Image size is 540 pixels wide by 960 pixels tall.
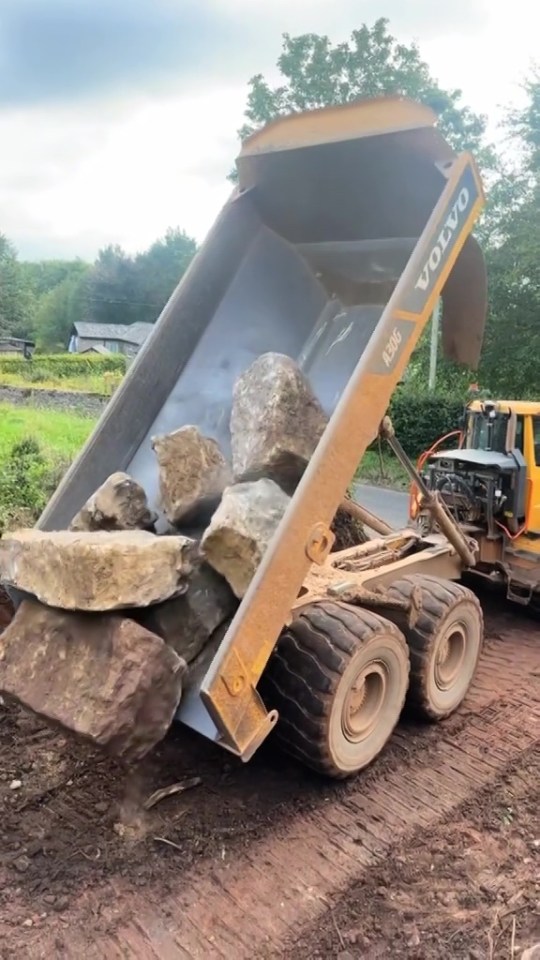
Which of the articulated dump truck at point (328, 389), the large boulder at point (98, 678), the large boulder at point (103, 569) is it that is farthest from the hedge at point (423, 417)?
the large boulder at point (98, 678)

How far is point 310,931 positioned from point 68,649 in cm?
156

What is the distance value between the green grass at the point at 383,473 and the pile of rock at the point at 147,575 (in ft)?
39.9

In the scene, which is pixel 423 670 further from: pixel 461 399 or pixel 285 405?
pixel 461 399

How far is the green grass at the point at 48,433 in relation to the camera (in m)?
9.00

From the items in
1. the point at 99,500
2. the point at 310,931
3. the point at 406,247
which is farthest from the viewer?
the point at 406,247

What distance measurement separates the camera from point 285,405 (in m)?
4.21

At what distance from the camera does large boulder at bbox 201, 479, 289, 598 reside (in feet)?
11.8

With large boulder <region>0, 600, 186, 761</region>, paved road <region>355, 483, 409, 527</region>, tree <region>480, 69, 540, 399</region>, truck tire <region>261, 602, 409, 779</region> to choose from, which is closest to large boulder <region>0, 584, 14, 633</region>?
large boulder <region>0, 600, 186, 761</region>

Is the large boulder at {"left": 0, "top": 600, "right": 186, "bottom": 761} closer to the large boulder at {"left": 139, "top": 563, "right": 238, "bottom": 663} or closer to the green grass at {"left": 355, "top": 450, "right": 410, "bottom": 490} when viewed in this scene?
the large boulder at {"left": 139, "top": 563, "right": 238, "bottom": 663}

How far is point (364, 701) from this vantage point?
4207 mm

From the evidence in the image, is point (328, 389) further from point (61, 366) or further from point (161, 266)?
point (161, 266)

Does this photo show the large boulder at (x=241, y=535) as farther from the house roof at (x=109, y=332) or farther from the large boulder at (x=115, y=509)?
the house roof at (x=109, y=332)

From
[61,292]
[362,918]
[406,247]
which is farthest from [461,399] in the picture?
[61,292]

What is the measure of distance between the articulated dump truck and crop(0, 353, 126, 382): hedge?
1135 inches
